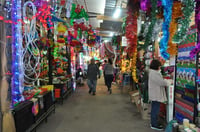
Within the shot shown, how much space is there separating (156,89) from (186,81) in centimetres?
68

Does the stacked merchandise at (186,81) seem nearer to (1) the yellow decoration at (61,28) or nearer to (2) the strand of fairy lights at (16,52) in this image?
(2) the strand of fairy lights at (16,52)

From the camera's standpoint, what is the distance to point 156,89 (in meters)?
3.72

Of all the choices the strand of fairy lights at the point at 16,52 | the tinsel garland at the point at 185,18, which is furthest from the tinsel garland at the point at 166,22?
the strand of fairy lights at the point at 16,52

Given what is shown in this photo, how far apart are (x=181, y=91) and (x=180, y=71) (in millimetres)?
417

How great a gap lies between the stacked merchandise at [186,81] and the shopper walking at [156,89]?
300 mm

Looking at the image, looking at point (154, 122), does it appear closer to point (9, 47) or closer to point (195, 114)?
point (195, 114)

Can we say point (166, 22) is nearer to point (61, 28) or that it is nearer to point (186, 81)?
point (186, 81)

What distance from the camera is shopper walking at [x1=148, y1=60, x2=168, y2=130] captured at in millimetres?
3629

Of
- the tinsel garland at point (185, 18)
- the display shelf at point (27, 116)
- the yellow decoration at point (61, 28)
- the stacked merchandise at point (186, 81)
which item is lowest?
the display shelf at point (27, 116)

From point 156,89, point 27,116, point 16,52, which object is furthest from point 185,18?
point 27,116

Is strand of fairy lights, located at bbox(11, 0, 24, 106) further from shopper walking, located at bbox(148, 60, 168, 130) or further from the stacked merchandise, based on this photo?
the stacked merchandise

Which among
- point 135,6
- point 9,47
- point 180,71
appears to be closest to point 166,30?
point 180,71

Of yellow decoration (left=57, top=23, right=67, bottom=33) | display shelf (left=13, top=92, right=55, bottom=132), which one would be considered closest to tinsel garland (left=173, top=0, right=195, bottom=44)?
display shelf (left=13, top=92, right=55, bottom=132)

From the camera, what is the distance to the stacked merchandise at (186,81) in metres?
3.04
